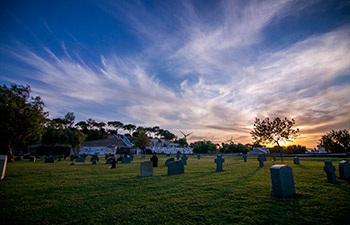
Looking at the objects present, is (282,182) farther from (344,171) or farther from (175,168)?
(175,168)

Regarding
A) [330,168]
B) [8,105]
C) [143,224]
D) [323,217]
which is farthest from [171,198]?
[8,105]

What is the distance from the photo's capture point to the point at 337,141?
35.8m

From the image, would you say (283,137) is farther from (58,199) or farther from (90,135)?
(90,135)

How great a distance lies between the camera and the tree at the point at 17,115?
20.7 meters

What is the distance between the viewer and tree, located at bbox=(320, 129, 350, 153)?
34156 mm

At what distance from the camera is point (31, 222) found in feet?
11.4

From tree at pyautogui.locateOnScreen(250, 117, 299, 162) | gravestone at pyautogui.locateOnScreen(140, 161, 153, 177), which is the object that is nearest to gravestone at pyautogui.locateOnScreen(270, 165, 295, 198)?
gravestone at pyautogui.locateOnScreen(140, 161, 153, 177)

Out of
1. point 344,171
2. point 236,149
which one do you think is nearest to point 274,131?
point 344,171

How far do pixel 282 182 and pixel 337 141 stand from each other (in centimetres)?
4677

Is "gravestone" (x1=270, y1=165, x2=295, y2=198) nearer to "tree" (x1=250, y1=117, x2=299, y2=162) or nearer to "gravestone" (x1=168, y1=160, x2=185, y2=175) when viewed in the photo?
"gravestone" (x1=168, y1=160, x2=185, y2=175)

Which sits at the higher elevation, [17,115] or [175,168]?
[17,115]

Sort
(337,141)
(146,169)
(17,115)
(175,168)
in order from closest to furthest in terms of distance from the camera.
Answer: (146,169) < (175,168) < (17,115) < (337,141)

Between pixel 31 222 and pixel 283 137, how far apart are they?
27245 mm

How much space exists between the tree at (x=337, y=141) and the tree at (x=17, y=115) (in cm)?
6065
